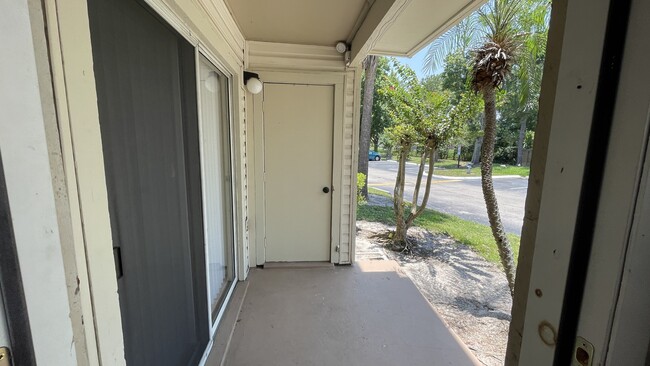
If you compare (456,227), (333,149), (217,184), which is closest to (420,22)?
(333,149)

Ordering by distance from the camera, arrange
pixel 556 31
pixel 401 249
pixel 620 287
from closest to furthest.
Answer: pixel 620 287 < pixel 556 31 < pixel 401 249

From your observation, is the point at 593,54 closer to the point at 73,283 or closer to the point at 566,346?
the point at 566,346

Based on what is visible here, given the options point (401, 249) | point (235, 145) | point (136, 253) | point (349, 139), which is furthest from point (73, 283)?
point (401, 249)

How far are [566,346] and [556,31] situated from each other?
588 millimetres

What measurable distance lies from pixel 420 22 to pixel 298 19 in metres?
1.01

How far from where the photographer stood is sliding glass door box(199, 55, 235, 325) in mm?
1944

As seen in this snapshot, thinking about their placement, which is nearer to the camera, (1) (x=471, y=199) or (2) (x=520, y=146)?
(1) (x=471, y=199)

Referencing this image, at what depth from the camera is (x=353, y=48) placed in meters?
2.66

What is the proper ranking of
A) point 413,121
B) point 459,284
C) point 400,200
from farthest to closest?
point 400,200 → point 413,121 → point 459,284

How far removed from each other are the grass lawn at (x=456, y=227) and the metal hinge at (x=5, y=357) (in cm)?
524

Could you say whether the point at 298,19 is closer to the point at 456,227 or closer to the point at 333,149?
the point at 333,149

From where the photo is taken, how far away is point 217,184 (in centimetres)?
226

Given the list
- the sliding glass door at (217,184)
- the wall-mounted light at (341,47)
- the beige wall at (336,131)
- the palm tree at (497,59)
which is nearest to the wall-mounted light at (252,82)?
the beige wall at (336,131)

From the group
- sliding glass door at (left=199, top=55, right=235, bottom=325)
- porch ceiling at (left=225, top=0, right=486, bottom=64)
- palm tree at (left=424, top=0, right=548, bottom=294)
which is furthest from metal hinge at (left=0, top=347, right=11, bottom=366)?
palm tree at (left=424, top=0, right=548, bottom=294)
